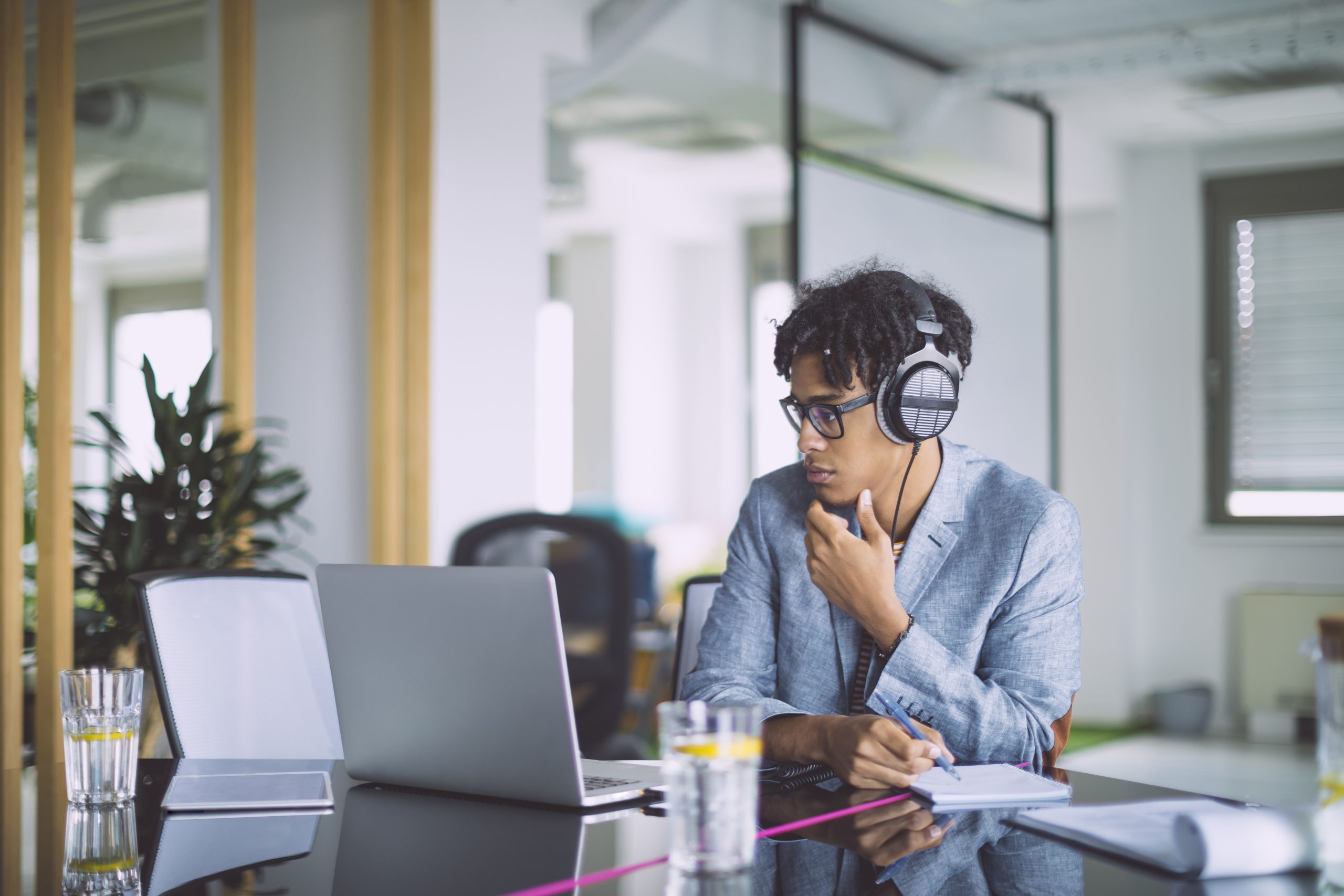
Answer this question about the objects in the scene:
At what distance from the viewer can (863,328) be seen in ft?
5.84

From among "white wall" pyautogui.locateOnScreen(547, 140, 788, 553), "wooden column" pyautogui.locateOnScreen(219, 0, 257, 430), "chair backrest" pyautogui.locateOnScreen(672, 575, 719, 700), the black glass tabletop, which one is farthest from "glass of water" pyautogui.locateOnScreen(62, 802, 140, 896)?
"white wall" pyautogui.locateOnScreen(547, 140, 788, 553)

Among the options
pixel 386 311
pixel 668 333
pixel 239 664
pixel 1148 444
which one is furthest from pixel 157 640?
pixel 668 333

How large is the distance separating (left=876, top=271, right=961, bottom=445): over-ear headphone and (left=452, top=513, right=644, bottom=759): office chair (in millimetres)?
1264

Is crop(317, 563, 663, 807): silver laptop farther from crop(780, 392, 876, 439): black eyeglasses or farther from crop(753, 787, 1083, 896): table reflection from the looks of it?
crop(780, 392, 876, 439): black eyeglasses

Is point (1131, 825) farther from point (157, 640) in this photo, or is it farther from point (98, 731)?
point (157, 640)

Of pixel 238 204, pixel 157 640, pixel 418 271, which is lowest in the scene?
pixel 157 640

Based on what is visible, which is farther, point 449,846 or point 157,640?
point 157,640

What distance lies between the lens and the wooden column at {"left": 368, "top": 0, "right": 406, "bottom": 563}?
11.3 ft

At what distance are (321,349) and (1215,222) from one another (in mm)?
5120

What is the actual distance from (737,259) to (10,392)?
6839 millimetres

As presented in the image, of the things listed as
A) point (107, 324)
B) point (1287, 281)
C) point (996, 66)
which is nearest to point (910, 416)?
point (107, 324)

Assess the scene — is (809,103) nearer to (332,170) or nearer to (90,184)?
(332,170)

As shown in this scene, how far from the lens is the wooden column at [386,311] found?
346 cm

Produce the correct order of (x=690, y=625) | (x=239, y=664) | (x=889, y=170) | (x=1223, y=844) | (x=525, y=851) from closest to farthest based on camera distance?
(x=1223, y=844) < (x=525, y=851) < (x=239, y=664) < (x=690, y=625) < (x=889, y=170)
